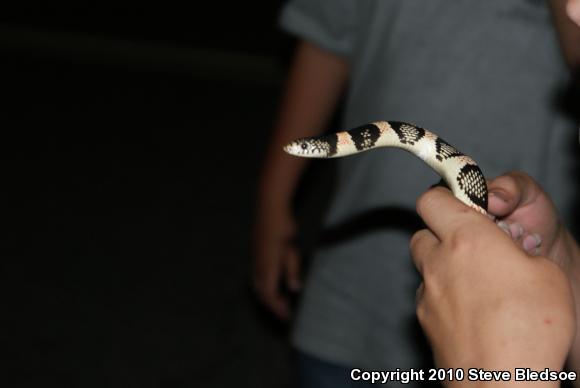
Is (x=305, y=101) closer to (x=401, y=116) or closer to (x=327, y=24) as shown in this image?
(x=327, y=24)

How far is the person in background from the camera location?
198 cm

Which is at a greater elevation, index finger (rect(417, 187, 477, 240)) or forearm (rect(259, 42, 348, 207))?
index finger (rect(417, 187, 477, 240))

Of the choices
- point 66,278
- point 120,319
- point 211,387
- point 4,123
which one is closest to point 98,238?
point 66,278

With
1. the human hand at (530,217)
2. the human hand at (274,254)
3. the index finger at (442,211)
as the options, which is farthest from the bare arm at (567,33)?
the human hand at (274,254)

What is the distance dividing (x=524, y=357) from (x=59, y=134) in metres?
5.58

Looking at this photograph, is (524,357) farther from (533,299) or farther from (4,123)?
(4,123)

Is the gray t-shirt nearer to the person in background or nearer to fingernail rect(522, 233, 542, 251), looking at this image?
the person in background

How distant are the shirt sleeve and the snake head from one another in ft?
2.00

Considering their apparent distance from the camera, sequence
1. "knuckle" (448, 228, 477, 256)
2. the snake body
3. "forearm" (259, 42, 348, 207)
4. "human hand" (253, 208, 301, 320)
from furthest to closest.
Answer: "human hand" (253, 208, 301, 320) → "forearm" (259, 42, 348, 207) → the snake body → "knuckle" (448, 228, 477, 256)

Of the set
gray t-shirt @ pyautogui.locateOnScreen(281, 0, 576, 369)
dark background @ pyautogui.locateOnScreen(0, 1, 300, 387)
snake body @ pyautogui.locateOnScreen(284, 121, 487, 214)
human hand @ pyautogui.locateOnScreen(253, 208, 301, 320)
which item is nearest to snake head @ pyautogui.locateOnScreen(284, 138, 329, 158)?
snake body @ pyautogui.locateOnScreen(284, 121, 487, 214)

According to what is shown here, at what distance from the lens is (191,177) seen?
18.4 ft

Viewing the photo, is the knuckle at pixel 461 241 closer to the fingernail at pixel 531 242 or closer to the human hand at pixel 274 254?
the fingernail at pixel 531 242

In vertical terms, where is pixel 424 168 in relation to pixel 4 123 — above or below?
above

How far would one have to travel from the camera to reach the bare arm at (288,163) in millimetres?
2365
